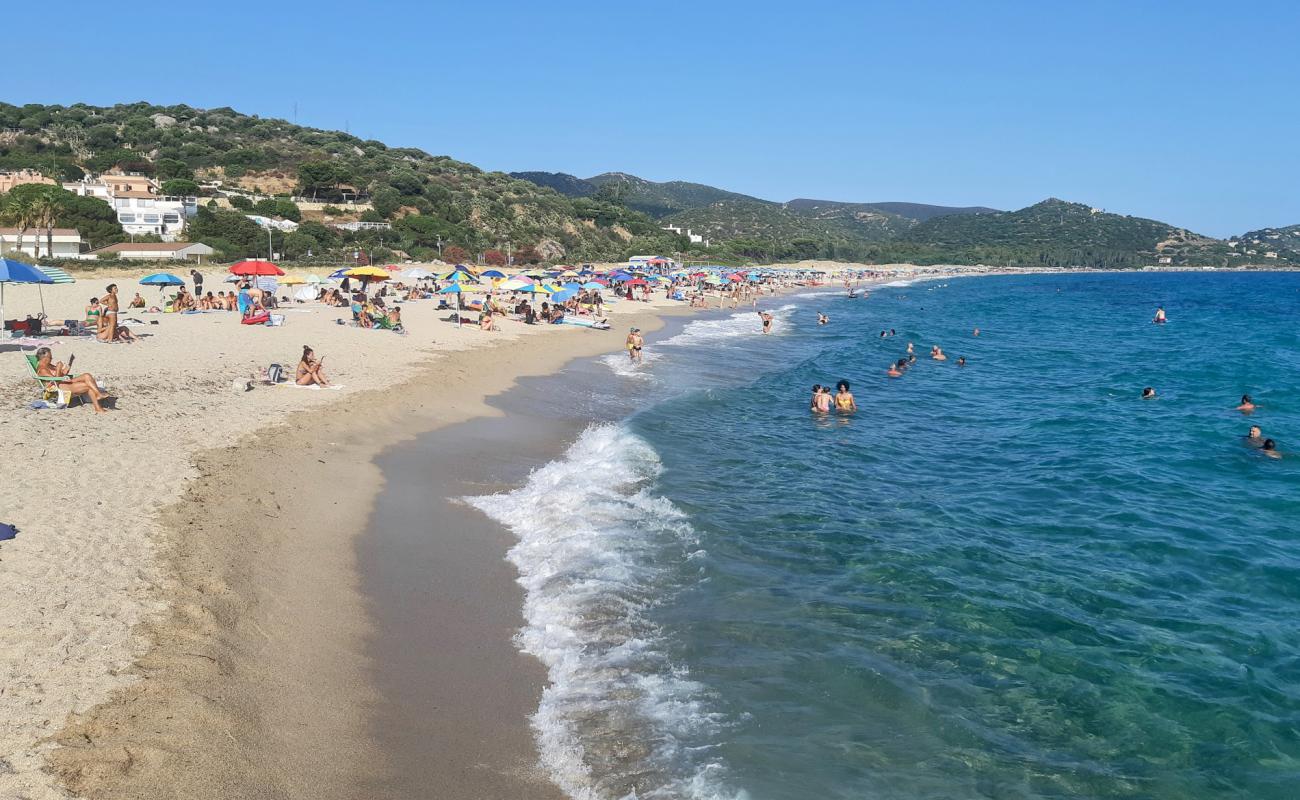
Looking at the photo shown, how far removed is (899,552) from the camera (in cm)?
873

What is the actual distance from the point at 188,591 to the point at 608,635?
324 centimetres

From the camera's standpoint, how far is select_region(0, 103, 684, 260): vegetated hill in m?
58.0

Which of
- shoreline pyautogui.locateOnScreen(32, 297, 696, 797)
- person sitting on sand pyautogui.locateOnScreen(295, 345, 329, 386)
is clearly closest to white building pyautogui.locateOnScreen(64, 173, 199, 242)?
person sitting on sand pyautogui.locateOnScreen(295, 345, 329, 386)

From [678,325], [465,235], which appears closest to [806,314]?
[678,325]

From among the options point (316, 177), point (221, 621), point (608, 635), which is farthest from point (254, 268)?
point (316, 177)

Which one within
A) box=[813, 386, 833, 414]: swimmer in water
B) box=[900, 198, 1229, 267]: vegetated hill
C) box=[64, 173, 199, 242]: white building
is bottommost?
box=[813, 386, 833, 414]: swimmer in water

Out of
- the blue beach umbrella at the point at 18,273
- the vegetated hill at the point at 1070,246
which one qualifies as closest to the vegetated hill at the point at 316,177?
the blue beach umbrella at the point at 18,273

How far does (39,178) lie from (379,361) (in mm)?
53535

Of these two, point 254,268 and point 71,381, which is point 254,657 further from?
point 254,268

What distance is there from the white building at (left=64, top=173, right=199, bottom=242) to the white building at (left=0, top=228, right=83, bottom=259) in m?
5.03

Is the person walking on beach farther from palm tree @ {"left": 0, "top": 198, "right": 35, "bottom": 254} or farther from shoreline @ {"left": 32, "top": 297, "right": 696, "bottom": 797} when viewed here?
palm tree @ {"left": 0, "top": 198, "right": 35, "bottom": 254}

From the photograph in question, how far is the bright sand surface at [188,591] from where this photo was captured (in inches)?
168

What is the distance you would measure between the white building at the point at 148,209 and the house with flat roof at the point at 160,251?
4732mm

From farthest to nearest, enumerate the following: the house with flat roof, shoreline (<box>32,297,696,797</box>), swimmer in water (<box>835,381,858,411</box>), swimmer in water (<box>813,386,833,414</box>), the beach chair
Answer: the house with flat roof
swimmer in water (<box>835,381,858,411</box>)
swimmer in water (<box>813,386,833,414</box>)
the beach chair
shoreline (<box>32,297,696,797</box>)
